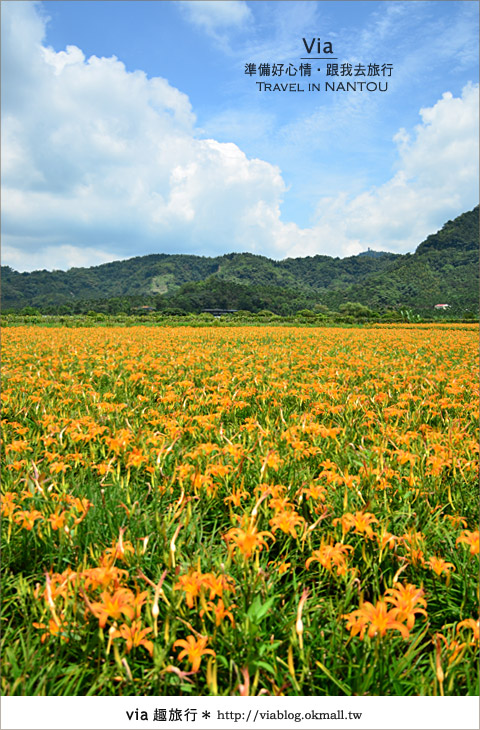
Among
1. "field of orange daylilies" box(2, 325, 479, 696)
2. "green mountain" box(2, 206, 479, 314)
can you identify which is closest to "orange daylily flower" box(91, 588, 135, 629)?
"field of orange daylilies" box(2, 325, 479, 696)

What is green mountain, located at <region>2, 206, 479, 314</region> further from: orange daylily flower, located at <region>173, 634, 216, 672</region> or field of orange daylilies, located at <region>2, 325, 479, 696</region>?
orange daylily flower, located at <region>173, 634, 216, 672</region>

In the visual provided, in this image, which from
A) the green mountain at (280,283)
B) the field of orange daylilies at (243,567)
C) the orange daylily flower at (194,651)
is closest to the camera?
the orange daylily flower at (194,651)

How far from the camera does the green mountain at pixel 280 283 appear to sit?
67.8 meters

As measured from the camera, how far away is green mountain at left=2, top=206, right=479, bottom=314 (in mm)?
67812

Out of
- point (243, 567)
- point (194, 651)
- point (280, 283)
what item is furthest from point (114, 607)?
point (280, 283)

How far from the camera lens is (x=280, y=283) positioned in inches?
3851

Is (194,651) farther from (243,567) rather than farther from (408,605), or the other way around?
(408,605)

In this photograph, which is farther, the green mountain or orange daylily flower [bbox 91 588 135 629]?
the green mountain

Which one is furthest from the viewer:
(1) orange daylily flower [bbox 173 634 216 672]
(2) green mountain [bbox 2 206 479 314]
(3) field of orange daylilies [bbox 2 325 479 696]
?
(2) green mountain [bbox 2 206 479 314]

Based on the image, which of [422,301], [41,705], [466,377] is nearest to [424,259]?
[422,301]

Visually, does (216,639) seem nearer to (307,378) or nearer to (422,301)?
(307,378)

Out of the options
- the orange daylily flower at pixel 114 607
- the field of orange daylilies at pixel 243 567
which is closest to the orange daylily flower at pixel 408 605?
the field of orange daylilies at pixel 243 567

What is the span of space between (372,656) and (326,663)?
14cm

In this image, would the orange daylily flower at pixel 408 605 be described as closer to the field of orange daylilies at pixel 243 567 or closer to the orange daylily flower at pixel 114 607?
the field of orange daylilies at pixel 243 567
